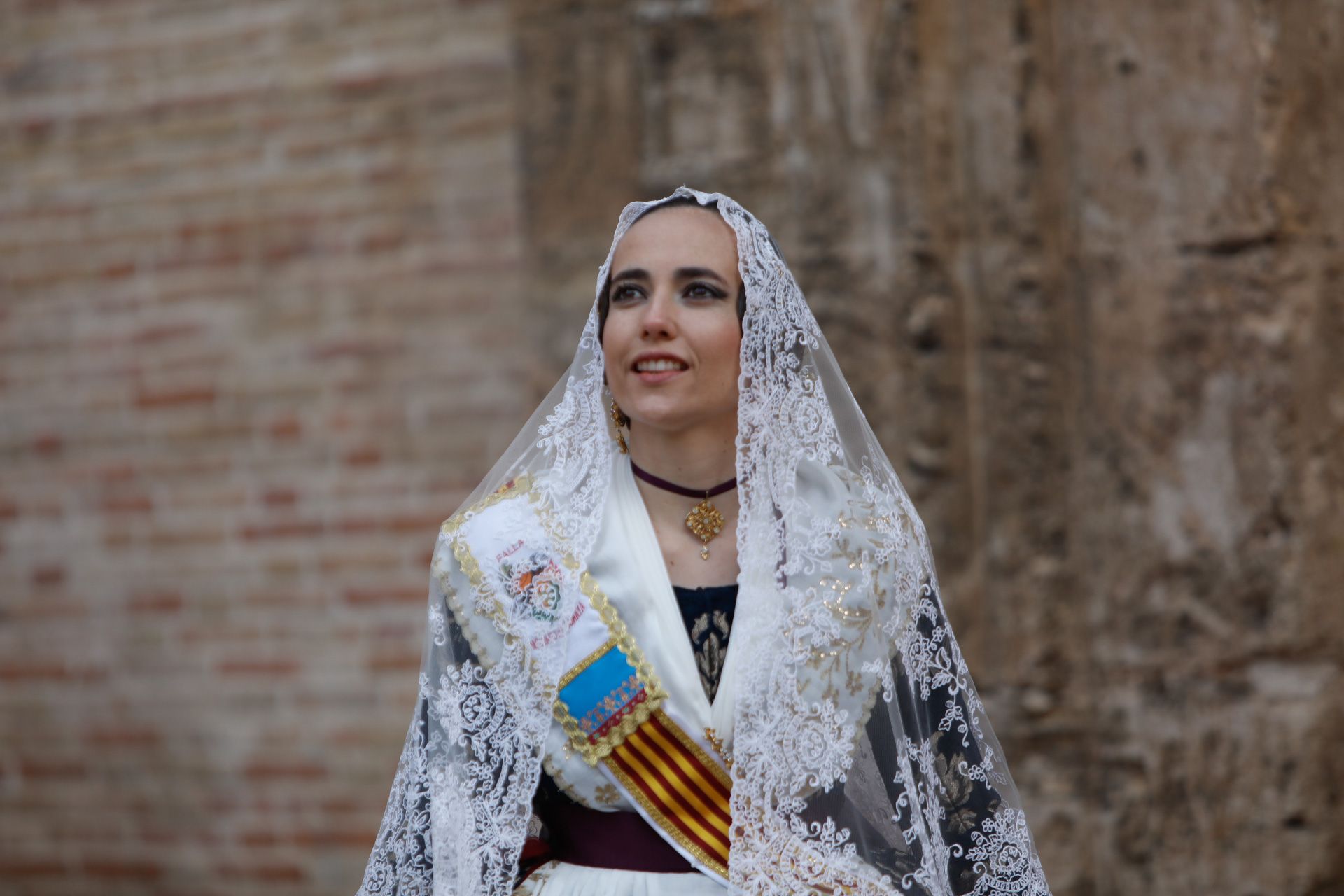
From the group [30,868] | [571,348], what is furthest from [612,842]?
[30,868]

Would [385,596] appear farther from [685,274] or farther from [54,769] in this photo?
[685,274]

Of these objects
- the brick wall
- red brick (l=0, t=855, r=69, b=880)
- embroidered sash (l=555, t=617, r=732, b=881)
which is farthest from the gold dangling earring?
red brick (l=0, t=855, r=69, b=880)

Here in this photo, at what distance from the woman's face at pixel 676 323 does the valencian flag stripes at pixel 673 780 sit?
20.6 inches

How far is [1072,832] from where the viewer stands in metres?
4.01

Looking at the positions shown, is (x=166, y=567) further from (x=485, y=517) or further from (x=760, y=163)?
(x=485, y=517)

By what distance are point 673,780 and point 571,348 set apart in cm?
214

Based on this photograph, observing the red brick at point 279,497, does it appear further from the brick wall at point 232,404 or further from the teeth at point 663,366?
the teeth at point 663,366

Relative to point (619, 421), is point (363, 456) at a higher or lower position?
lower

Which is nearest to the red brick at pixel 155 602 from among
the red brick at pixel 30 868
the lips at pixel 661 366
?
the red brick at pixel 30 868

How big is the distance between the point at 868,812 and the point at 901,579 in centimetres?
39

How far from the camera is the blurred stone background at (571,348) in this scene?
12.8ft

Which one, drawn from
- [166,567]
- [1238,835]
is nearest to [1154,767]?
[1238,835]

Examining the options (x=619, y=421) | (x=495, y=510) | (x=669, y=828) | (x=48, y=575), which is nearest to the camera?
(x=669, y=828)

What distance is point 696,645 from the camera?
2561 millimetres
